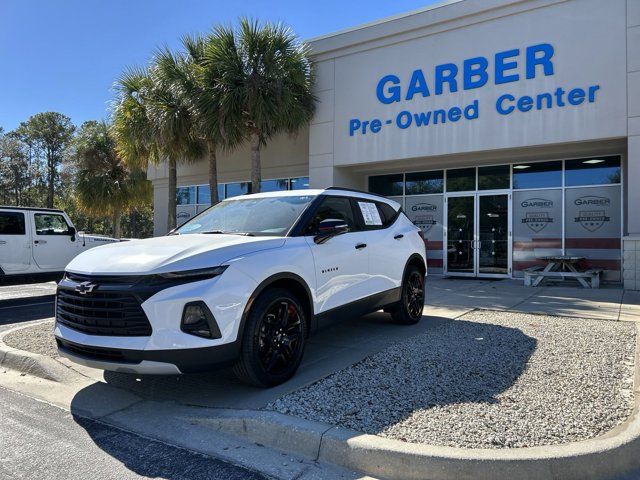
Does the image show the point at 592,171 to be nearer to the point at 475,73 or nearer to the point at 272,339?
the point at 475,73

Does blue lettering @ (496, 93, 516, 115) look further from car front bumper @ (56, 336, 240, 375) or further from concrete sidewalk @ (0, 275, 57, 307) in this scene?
concrete sidewalk @ (0, 275, 57, 307)

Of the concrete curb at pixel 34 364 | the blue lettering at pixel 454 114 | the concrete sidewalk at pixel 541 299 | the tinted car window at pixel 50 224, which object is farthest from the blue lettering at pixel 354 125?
the concrete curb at pixel 34 364

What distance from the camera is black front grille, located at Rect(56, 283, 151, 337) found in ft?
12.0

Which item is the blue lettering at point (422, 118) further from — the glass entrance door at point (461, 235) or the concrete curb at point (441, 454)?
the concrete curb at point (441, 454)

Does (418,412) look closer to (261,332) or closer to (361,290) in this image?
(261,332)

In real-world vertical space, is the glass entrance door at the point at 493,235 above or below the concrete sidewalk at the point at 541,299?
above

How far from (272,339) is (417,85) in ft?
35.4

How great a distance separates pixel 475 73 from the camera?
491 inches

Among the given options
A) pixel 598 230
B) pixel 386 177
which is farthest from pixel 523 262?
pixel 386 177

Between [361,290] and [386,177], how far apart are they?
10988 mm

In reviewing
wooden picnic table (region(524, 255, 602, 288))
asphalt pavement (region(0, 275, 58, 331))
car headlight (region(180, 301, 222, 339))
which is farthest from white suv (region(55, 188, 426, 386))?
wooden picnic table (region(524, 255, 602, 288))

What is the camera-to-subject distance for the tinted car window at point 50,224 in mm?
10625

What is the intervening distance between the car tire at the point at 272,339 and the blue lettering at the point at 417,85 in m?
10.2

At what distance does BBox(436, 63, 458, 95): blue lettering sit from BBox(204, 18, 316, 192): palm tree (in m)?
3.75
